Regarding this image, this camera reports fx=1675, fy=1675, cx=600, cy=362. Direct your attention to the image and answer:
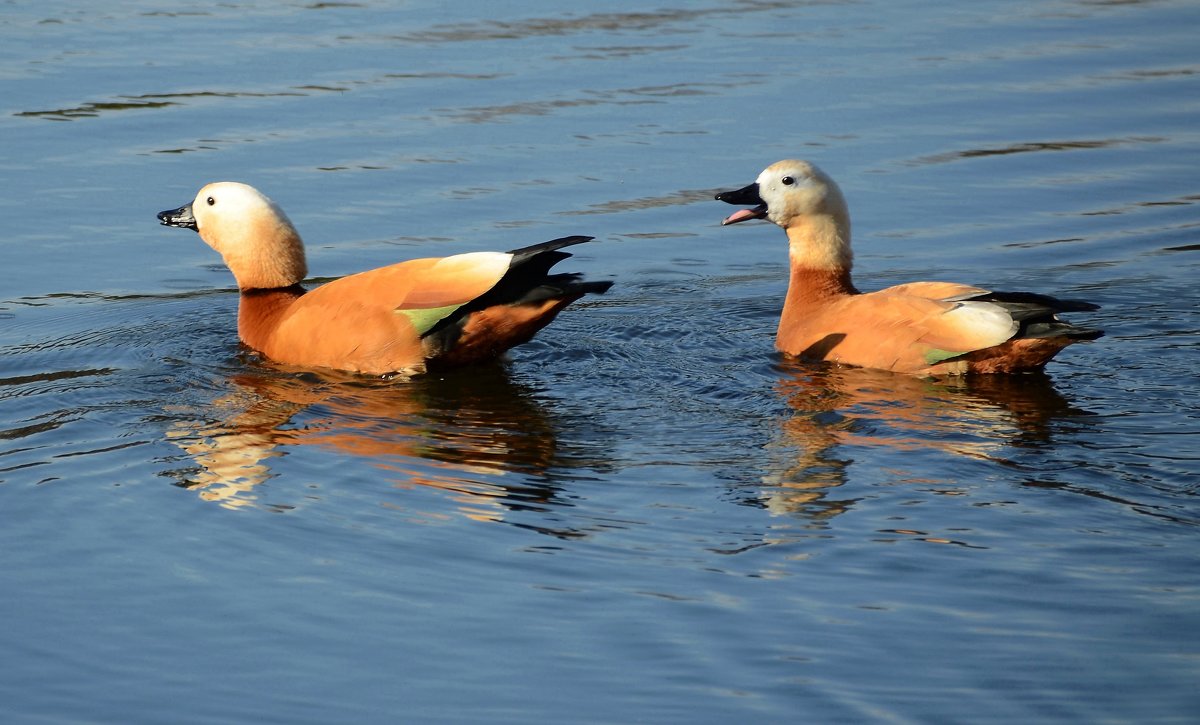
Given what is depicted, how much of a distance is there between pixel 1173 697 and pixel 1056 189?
692 centimetres

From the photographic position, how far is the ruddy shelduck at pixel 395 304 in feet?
24.8

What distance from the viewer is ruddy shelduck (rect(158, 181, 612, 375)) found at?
7.56 m

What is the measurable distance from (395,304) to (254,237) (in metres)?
1.06

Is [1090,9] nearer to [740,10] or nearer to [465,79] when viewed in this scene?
[740,10]

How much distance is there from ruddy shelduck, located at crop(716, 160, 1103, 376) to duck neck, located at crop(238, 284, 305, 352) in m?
2.25

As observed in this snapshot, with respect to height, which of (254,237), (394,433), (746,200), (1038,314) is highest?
(746,200)

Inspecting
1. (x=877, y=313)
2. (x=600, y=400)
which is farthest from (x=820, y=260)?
(x=600, y=400)

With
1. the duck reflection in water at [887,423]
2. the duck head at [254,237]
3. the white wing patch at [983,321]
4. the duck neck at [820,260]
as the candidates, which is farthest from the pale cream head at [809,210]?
the duck head at [254,237]

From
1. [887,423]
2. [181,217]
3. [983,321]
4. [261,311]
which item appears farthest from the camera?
[181,217]

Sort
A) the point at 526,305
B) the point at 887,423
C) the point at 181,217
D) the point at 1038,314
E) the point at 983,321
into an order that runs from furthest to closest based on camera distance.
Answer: the point at 181,217
the point at 526,305
the point at 983,321
the point at 1038,314
the point at 887,423

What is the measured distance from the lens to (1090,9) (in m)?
15.1

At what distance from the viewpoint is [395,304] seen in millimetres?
7703

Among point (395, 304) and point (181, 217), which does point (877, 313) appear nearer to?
point (395, 304)

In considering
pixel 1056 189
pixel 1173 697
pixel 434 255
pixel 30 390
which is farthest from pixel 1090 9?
pixel 1173 697
